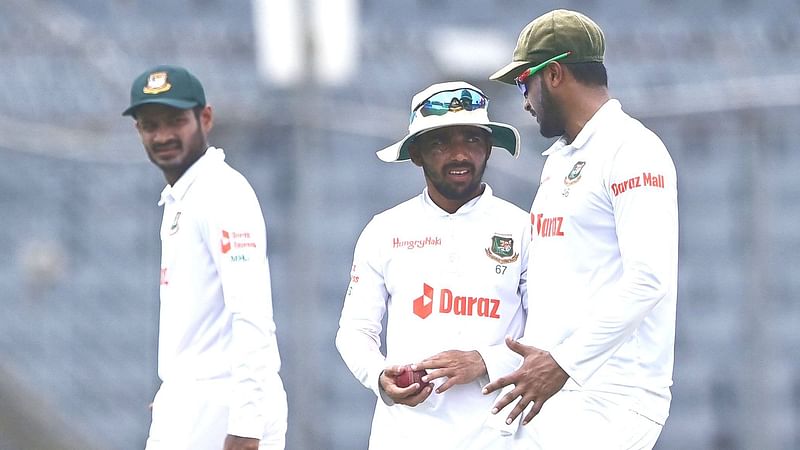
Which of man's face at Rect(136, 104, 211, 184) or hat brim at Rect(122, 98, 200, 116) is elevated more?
hat brim at Rect(122, 98, 200, 116)

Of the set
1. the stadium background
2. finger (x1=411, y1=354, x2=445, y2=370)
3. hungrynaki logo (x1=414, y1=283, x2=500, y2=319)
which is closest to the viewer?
finger (x1=411, y1=354, x2=445, y2=370)

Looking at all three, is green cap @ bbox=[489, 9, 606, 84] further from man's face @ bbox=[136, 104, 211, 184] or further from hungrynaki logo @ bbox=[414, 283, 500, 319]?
man's face @ bbox=[136, 104, 211, 184]

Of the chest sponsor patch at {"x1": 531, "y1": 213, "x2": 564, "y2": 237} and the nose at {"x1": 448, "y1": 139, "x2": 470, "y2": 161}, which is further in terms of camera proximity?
the nose at {"x1": 448, "y1": 139, "x2": 470, "y2": 161}

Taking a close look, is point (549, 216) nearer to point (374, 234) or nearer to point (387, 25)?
point (374, 234)

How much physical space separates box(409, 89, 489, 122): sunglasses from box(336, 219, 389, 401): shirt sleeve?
36cm

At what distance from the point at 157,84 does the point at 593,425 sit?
1.73m

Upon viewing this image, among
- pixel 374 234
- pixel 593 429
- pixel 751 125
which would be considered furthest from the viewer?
pixel 751 125

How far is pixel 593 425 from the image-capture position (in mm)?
3604

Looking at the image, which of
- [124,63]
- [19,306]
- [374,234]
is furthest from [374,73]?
[374,234]

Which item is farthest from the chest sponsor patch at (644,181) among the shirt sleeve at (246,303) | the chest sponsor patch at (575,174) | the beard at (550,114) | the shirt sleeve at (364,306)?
the shirt sleeve at (246,303)

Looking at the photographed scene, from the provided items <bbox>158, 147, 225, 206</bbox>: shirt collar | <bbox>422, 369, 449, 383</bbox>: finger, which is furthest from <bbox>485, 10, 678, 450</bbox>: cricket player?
<bbox>158, 147, 225, 206</bbox>: shirt collar

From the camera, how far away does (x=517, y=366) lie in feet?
12.5

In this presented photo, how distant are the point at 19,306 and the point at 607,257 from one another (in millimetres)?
7078

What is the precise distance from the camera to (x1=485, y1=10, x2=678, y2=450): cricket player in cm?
345
